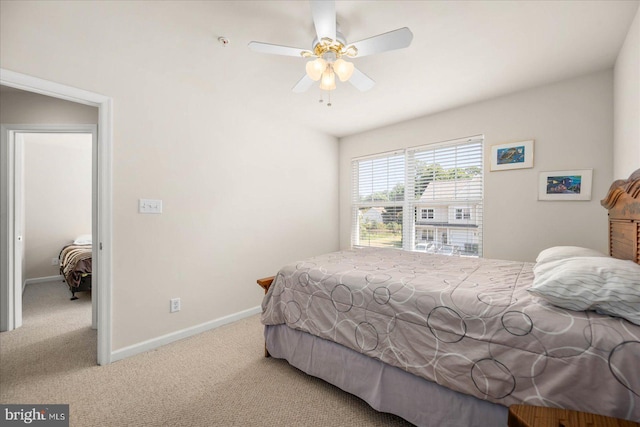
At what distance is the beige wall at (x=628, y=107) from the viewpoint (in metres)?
1.69

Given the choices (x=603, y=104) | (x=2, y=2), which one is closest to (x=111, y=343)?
(x=2, y=2)

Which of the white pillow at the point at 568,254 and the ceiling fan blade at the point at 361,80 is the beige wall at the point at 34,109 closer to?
the ceiling fan blade at the point at 361,80

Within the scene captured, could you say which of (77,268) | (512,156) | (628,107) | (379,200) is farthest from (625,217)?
(77,268)

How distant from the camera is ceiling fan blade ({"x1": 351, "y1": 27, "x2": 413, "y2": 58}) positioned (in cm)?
151

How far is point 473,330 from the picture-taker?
120 centimetres

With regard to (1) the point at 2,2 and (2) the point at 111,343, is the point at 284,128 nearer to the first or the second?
(1) the point at 2,2

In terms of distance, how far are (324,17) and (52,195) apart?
572cm

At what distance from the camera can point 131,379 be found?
6.07ft

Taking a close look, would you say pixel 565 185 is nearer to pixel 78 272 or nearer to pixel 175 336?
pixel 175 336

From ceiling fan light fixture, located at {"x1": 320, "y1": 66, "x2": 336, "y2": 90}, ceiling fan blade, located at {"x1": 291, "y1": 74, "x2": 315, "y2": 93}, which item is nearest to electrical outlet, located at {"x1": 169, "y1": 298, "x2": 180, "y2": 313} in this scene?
ceiling fan blade, located at {"x1": 291, "y1": 74, "x2": 315, "y2": 93}

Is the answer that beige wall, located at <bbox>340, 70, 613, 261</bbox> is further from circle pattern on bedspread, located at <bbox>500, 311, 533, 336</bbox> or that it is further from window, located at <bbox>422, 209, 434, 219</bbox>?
circle pattern on bedspread, located at <bbox>500, 311, 533, 336</bbox>

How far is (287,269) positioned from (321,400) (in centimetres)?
87

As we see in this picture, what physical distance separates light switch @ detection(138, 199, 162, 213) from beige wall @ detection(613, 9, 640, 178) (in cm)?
353

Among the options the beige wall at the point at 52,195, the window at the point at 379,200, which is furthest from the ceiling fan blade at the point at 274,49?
the beige wall at the point at 52,195
